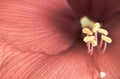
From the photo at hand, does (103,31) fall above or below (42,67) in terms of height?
above

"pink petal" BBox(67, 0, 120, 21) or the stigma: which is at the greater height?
"pink petal" BBox(67, 0, 120, 21)

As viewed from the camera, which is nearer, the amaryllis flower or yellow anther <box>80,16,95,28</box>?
the amaryllis flower

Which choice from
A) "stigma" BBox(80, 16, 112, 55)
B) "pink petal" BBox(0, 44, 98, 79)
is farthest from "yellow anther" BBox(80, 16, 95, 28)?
"pink petal" BBox(0, 44, 98, 79)

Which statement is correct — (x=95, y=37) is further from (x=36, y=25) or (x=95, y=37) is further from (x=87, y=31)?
(x=36, y=25)

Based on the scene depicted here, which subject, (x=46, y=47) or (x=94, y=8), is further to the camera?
(x=94, y=8)

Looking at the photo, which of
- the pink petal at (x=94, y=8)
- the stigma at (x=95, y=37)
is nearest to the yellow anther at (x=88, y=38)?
the stigma at (x=95, y=37)

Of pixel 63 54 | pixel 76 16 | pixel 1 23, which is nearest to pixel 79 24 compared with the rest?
pixel 76 16

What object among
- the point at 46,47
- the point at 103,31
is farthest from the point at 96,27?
the point at 46,47

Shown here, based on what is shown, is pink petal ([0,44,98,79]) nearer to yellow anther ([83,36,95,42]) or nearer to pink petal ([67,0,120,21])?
yellow anther ([83,36,95,42])

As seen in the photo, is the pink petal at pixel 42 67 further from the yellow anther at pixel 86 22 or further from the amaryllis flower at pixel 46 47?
the yellow anther at pixel 86 22
